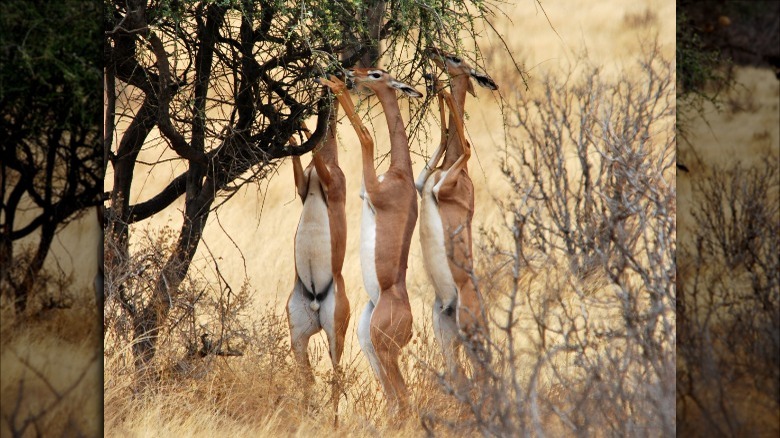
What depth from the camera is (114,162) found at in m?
6.88

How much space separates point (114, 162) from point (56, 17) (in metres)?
3.88

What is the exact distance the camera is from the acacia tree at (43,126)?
9.78 ft

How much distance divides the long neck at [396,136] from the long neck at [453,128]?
31cm

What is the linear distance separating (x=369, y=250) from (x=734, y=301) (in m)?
3.26

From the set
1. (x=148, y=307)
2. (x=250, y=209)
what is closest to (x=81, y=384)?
(x=148, y=307)

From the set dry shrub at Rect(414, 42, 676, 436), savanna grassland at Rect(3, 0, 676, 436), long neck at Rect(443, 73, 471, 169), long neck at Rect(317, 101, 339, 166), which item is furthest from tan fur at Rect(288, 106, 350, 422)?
dry shrub at Rect(414, 42, 676, 436)

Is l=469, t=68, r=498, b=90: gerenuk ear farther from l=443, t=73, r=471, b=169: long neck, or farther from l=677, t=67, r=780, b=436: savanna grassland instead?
l=677, t=67, r=780, b=436: savanna grassland

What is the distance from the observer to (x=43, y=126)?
3051 mm

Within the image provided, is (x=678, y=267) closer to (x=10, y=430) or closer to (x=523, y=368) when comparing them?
(x=10, y=430)

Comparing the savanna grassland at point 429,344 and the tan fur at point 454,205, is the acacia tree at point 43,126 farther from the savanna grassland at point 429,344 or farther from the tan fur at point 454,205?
the tan fur at point 454,205

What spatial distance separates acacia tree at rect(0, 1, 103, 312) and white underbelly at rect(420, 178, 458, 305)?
3.05 m

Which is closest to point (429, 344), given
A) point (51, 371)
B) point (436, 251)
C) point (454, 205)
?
point (436, 251)

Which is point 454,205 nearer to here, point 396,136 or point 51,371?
point 396,136

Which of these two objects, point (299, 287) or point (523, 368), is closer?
point (299, 287)
